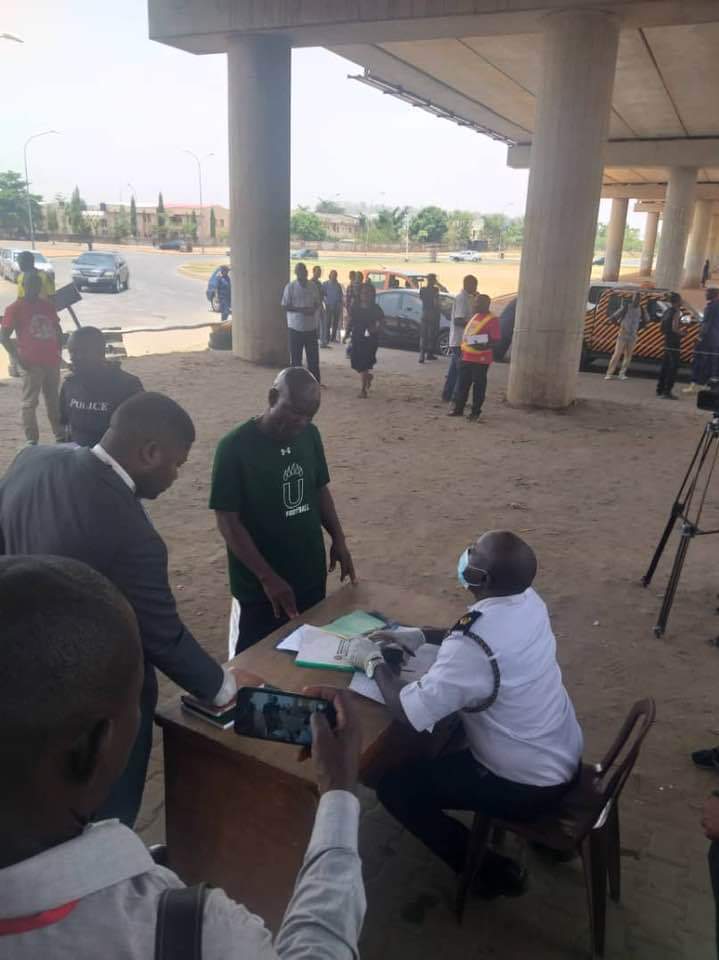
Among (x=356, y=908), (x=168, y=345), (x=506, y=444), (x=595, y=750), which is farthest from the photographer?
(x=168, y=345)

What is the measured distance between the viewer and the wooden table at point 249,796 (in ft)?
6.77

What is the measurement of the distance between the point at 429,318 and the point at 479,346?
5774mm

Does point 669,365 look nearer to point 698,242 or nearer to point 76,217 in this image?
point 698,242

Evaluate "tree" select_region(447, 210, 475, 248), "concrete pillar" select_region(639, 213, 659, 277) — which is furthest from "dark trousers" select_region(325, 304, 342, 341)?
"tree" select_region(447, 210, 475, 248)

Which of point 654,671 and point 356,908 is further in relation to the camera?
point 654,671

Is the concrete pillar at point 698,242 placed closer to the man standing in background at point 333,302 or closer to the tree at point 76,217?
the man standing in background at point 333,302

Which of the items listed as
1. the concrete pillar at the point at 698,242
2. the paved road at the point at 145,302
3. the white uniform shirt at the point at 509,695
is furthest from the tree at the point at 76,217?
the white uniform shirt at the point at 509,695

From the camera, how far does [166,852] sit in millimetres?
2389

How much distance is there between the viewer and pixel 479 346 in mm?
9289

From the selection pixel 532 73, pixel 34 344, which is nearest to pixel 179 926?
pixel 34 344

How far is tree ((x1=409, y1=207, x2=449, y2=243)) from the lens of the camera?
8681cm

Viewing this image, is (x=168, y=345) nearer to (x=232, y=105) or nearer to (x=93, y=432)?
(x=232, y=105)

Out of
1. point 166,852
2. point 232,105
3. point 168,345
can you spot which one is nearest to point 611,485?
point 166,852

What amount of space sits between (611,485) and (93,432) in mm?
5276
